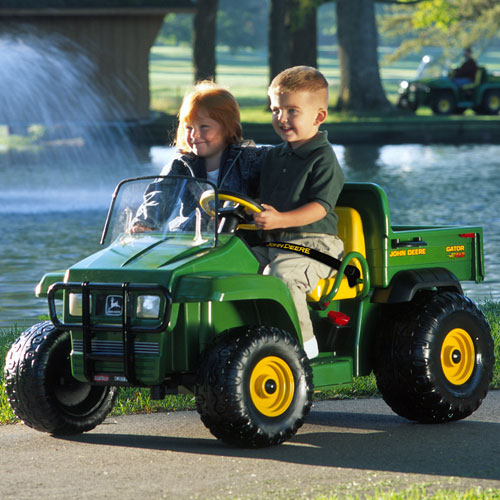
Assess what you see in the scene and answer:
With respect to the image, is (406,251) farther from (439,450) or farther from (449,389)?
(439,450)

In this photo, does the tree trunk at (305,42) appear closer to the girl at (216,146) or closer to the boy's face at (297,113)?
the girl at (216,146)

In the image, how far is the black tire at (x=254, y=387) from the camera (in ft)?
17.6

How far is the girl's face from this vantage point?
244 inches

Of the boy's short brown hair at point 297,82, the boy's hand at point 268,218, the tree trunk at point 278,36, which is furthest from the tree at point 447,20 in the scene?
the boy's hand at point 268,218

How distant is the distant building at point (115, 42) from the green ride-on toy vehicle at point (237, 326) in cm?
2814

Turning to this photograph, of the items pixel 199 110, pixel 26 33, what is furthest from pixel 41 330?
pixel 26 33

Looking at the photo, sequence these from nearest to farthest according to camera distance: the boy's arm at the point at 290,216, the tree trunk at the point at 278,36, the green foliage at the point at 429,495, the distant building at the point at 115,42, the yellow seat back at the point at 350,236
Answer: the green foliage at the point at 429,495 < the boy's arm at the point at 290,216 < the yellow seat back at the point at 350,236 < the distant building at the point at 115,42 < the tree trunk at the point at 278,36


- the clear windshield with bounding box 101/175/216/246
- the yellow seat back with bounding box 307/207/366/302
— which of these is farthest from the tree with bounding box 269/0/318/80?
the clear windshield with bounding box 101/175/216/246

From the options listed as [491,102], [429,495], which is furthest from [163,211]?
[491,102]

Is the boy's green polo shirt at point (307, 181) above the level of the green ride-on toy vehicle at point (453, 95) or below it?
below

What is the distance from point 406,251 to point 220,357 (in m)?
1.43

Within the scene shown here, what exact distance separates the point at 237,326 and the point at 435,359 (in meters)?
1.12

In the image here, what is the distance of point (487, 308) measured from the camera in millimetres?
9750

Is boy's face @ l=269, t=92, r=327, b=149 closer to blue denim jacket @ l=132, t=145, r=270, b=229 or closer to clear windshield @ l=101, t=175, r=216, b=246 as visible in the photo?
blue denim jacket @ l=132, t=145, r=270, b=229
